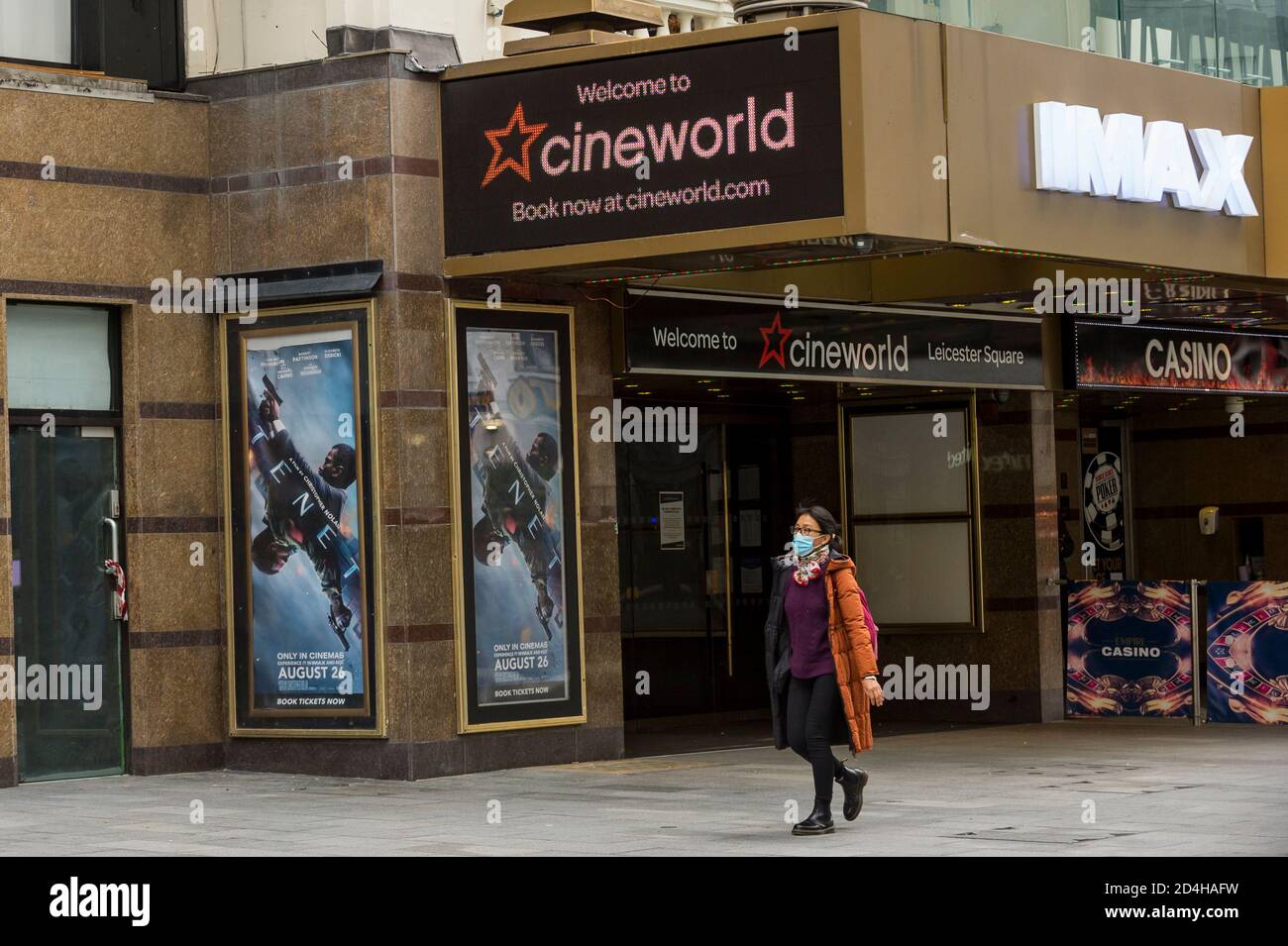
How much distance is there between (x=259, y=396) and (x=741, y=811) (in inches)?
193

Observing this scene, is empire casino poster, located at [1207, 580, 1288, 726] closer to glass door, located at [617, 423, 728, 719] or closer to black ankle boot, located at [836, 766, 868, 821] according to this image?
glass door, located at [617, 423, 728, 719]

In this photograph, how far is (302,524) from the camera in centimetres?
1459

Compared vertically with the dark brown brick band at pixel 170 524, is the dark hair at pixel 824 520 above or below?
below

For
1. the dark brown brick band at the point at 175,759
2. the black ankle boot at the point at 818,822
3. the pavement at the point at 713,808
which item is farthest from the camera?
the dark brown brick band at the point at 175,759

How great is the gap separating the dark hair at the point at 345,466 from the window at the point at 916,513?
6184 mm

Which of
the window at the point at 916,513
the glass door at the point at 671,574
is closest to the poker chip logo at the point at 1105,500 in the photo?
the window at the point at 916,513

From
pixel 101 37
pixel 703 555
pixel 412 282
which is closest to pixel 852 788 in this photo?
pixel 412 282

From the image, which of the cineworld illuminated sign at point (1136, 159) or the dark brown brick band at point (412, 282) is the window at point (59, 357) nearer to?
the dark brown brick band at point (412, 282)

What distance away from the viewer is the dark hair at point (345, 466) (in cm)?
1430

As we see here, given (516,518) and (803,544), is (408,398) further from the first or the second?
(803,544)

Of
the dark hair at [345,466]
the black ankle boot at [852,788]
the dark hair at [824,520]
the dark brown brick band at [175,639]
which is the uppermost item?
the dark hair at [345,466]

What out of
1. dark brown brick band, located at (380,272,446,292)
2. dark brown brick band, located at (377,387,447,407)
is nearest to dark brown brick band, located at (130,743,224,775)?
dark brown brick band, located at (377,387,447,407)

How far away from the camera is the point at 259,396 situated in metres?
14.8
